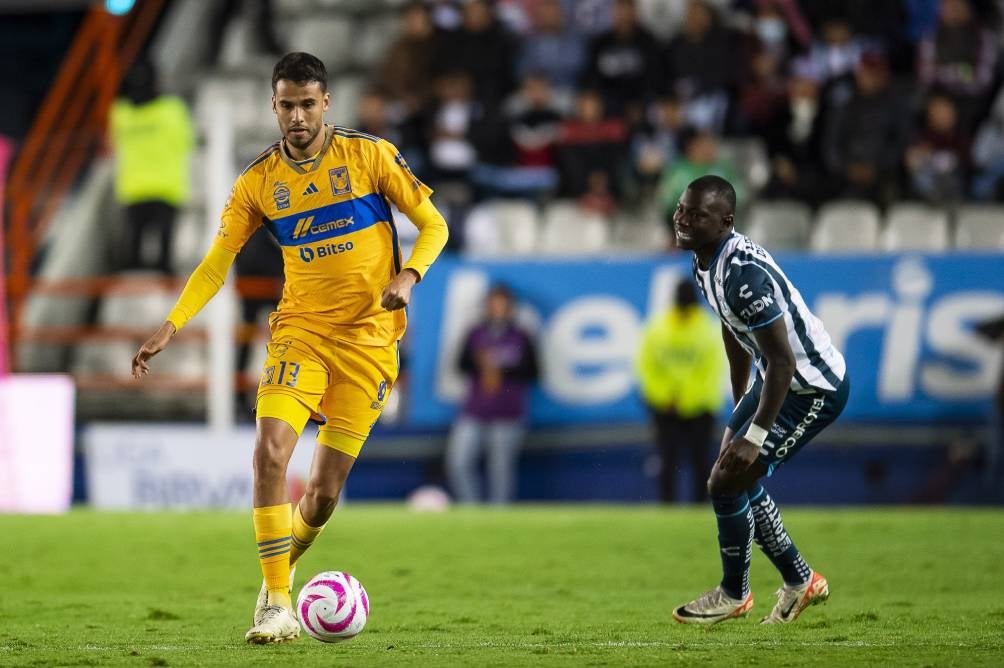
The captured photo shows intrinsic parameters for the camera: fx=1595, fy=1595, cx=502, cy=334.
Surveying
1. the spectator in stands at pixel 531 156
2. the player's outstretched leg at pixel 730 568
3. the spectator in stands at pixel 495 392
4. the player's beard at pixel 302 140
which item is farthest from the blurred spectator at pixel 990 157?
the player's beard at pixel 302 140

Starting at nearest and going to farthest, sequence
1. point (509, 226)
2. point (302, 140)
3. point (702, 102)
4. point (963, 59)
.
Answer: point (302, 140)
point (963, 59)
point (509, 226)
point (702, 102)

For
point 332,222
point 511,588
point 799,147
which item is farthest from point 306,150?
point 799,147

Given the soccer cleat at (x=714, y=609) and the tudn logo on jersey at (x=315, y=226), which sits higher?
the tudn logo on jersey at (x=315, y=226)

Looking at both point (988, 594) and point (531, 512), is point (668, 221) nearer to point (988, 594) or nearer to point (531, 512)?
point (531, 512)

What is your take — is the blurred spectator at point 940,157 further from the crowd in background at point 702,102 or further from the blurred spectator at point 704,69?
the blurred spectator at point 704,69

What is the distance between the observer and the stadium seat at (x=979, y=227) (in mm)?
16031

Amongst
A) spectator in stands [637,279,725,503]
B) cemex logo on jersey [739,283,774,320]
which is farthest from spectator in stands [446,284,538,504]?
cemex logo on jersey [739,283,774,320]

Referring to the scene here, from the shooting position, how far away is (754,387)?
7.21 metres

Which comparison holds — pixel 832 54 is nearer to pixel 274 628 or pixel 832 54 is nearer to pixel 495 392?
pixel 495 392

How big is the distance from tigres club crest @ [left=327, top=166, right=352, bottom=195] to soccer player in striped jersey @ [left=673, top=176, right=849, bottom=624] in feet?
4.82

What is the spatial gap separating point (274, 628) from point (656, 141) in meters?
11.5

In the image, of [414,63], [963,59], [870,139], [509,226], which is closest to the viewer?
[870,139]

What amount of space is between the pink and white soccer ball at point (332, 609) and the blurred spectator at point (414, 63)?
1217 cm

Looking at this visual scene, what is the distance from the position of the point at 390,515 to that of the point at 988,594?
6.61 meters
